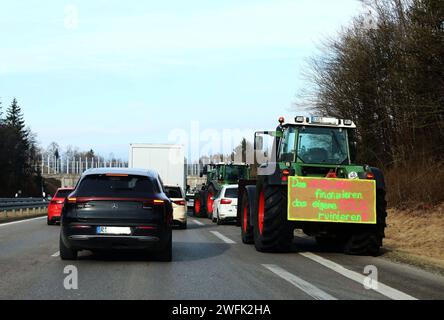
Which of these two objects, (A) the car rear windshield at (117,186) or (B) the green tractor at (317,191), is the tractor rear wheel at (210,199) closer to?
(B) the green tractor at (317,191)

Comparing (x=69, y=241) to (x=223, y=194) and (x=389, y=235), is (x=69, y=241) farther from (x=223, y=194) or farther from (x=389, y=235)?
(x=223, y=194)

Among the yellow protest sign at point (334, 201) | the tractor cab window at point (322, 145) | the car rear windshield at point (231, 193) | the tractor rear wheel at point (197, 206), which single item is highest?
the tractor cab window at point (322, 145)

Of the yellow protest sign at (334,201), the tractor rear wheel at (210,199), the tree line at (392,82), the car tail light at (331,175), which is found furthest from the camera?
the tractor rear wheel at (210,199)

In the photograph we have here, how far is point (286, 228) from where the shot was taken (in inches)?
492

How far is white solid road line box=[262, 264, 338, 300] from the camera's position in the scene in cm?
786

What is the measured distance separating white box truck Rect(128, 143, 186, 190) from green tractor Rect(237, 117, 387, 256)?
15055mm

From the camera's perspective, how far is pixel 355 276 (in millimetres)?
9727

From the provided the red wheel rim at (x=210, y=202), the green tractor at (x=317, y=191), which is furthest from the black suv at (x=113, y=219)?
the red wheel rim at (x=210, y=202)

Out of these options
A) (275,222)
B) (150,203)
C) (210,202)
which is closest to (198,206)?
(210,202)

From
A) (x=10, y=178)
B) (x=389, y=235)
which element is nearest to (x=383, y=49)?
(x=389, y=235)

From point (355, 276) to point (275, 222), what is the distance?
2.92 meters

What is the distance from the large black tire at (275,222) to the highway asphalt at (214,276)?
0.27m

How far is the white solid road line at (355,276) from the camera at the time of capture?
7984 millimetres

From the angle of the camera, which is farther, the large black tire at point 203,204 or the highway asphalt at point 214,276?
the large black tire at point 203,204
